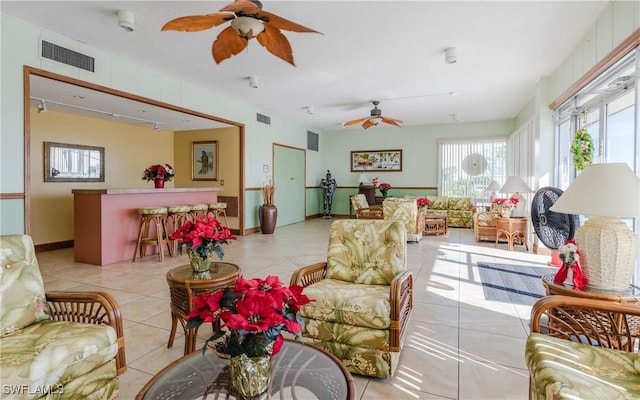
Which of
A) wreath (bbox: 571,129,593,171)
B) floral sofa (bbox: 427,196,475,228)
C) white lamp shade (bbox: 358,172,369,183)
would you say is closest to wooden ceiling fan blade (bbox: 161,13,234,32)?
wreath (bbox: 571,129,593,171)

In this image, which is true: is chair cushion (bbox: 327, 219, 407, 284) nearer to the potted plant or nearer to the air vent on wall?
the potted plant

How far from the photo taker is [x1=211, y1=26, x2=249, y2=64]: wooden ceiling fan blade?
244 cm

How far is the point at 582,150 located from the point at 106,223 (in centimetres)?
596

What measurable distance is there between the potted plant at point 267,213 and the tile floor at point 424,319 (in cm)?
156

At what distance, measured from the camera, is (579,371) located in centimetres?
124

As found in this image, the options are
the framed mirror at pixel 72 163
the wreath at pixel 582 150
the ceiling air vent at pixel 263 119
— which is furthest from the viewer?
the ceiling air vent at pixel 263 119

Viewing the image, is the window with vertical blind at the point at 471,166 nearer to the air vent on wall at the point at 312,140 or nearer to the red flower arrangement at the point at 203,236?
the air vent on wall at the point at 312,140

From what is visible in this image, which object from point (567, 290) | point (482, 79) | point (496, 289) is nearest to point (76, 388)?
point (567, 290)

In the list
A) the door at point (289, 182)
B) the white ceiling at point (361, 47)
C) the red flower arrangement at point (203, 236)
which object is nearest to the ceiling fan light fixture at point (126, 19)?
the white ceiling at point (361, 47)

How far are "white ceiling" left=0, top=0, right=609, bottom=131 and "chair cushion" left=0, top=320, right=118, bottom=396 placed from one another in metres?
2.77

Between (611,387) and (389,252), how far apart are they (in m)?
1.32

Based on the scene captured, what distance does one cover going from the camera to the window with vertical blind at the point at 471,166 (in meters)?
8.71

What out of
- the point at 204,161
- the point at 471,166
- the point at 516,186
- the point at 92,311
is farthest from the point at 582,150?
the point at 204,161

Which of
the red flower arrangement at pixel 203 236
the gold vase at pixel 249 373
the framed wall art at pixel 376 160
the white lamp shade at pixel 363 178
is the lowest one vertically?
the gold vase at pixel 249 373
